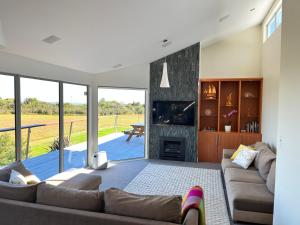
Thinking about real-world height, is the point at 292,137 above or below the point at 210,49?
below

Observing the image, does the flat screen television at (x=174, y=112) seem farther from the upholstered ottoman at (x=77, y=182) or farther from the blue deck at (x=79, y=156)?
the upholstered ottoman at (x=77, y=182)

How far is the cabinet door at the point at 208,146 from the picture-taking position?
21.4 ft

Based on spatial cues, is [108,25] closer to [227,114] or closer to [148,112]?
[148,112]

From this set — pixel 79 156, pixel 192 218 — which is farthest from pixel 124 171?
pixel 192 218

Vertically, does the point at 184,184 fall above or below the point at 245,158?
below

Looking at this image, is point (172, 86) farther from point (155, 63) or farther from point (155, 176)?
point (155, 176)

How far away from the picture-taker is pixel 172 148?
22.1 ft

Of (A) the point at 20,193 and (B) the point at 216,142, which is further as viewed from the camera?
(B) the point at 216,142

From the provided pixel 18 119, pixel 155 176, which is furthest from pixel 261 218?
pixel 18 119

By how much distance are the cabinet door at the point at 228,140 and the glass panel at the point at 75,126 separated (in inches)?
149

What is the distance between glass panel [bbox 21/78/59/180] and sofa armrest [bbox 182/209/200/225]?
11.5 feet

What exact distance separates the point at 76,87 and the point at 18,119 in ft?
6.10

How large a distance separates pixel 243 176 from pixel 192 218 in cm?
266

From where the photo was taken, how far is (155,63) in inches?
263
